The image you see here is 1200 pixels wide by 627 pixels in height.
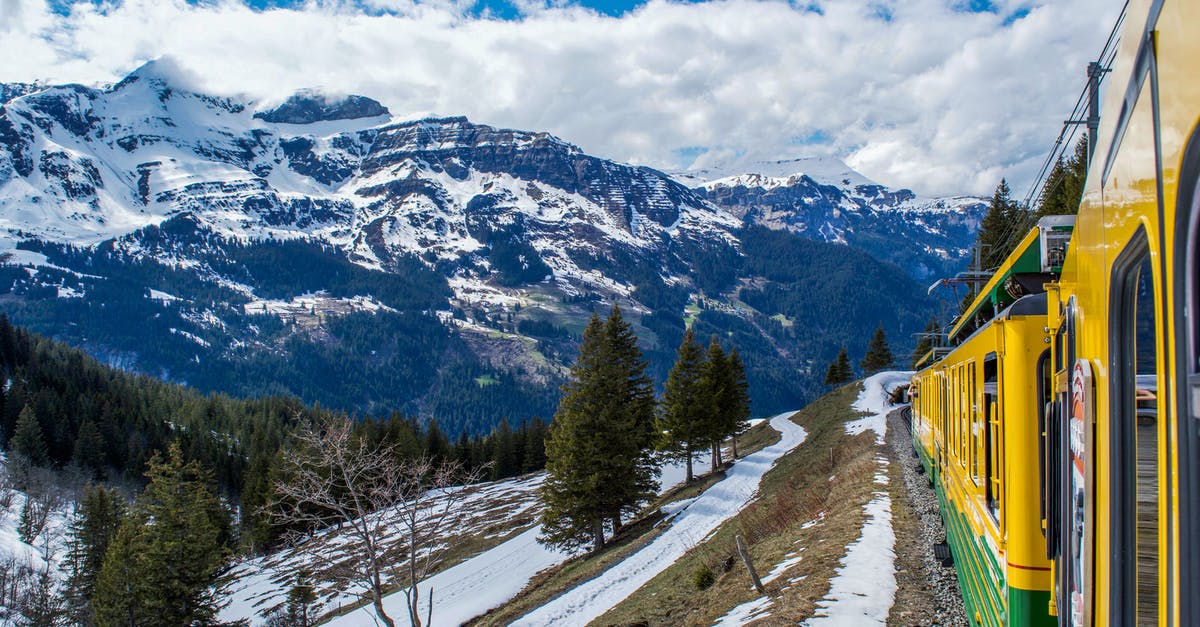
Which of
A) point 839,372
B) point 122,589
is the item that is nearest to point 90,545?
point 122,589

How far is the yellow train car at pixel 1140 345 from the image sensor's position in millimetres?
1742

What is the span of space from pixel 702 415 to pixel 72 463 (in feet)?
264

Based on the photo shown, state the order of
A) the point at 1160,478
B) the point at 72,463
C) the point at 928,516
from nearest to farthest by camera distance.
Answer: the point at 1160,478 → the point at 928,516 → the point at 72,463

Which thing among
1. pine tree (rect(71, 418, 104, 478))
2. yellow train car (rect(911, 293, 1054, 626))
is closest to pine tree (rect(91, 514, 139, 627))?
yellow train car (rect(911, 293, 1054, 626))

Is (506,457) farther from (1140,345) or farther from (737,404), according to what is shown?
(1140,345)

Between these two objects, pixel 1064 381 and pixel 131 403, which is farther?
pixel 131 403

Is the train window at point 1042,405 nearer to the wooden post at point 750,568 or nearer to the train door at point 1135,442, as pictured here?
the train door at point 1135,442

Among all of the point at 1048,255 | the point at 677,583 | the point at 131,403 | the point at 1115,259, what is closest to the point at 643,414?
the point at 677,583

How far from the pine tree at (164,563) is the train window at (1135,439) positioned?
2758cm

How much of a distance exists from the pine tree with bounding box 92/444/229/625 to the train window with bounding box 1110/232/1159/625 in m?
27.6

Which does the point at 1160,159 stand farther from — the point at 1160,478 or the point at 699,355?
the point at 699,355

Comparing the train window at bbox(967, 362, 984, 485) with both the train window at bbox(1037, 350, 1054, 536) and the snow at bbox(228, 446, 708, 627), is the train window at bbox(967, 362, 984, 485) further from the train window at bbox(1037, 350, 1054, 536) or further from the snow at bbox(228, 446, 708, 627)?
the snow at bbox(228, 446, 708, 627)

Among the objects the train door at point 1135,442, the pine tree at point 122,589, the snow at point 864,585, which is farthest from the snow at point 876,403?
the train door at point 1135,442

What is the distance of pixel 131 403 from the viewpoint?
330 ft
